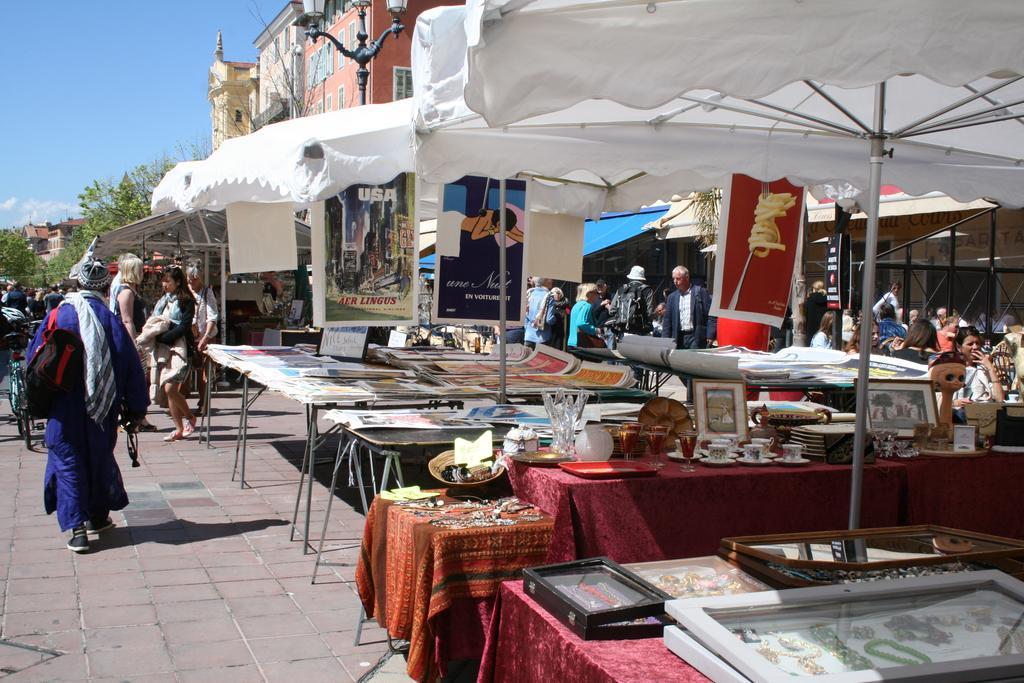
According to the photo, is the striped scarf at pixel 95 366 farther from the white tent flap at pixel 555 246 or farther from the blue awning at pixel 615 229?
the blue awning at pixel 615 229

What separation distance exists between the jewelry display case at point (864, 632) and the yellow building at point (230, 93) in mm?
82774

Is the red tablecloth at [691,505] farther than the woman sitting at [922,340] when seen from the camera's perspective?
No

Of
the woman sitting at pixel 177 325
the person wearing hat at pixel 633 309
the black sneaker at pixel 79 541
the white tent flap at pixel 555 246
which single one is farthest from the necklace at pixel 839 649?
the person wearing hat at pixel 633 309

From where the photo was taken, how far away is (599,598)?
2590mm

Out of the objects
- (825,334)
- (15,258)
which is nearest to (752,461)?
(825,334)

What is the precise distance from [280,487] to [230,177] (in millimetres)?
2691

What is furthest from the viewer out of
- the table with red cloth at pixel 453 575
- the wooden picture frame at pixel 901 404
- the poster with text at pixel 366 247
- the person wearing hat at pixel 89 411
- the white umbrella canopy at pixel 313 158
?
the poster with text at pixel 366 247

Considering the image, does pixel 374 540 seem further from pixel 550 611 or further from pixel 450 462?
pixel 550 611

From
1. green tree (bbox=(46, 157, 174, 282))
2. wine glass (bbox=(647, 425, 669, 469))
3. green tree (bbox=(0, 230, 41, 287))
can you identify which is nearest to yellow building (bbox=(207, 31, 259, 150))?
green tree (bbox=(46, 157, 174, 282))

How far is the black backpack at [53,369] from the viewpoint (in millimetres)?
5641

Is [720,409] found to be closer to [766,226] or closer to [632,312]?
[766,226]

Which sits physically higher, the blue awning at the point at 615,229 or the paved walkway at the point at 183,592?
the blue awning at the point at 615,229

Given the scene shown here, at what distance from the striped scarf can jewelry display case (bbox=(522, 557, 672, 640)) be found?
12.8 feet

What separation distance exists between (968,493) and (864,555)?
5.45 ft
